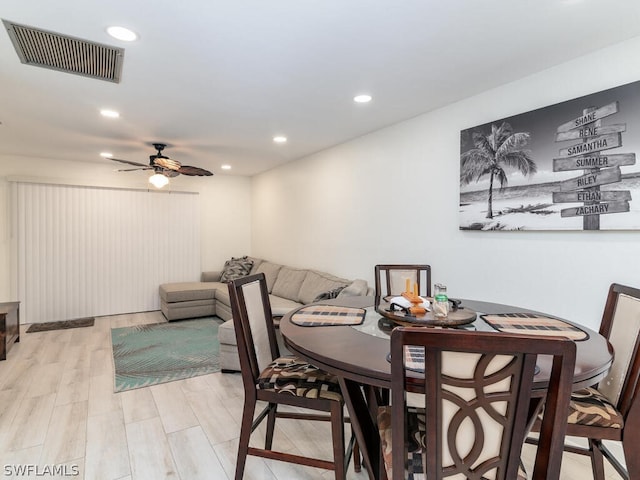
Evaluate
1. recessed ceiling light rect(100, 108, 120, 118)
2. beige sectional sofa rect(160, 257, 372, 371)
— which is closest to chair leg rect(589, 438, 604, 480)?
beige sectional sofa rect(160, 257, 372, 371)

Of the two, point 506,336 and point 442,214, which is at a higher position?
point 442,214

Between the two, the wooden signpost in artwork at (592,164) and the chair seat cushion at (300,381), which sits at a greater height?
the wooden signpost in artwork at (592,164)

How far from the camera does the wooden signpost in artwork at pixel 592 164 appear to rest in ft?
6.59

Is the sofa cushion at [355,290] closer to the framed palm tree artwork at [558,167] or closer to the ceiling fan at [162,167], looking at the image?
the framed palm tree artwork at [558,167]

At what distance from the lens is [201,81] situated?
2502mm

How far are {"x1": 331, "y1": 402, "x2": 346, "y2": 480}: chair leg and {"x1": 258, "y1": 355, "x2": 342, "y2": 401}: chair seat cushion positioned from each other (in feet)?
0.16

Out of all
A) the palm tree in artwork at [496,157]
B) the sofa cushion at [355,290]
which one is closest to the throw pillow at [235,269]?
the sofa cushion at [355,290]

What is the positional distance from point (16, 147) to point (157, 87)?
10.4 feet

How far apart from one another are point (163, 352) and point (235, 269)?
2.40 meters

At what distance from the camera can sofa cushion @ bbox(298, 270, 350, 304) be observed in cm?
405

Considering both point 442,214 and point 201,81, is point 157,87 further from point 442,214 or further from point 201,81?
point 442,214

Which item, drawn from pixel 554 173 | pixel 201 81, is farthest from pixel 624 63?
pixel 201 81

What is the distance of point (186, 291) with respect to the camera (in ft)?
17.1

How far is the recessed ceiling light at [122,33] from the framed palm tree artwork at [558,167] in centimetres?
241
